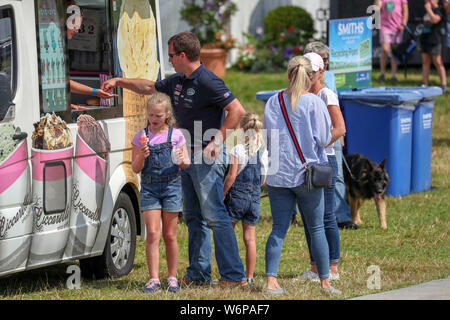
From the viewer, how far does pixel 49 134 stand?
6297 mm

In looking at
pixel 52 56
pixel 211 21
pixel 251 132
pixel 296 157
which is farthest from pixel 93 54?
pixel 211 21

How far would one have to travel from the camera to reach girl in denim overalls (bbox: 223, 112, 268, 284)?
6859 millimetres

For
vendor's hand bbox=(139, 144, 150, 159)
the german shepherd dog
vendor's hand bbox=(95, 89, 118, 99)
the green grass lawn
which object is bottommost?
the green grass lawn

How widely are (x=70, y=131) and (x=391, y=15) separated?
13650 millimetres

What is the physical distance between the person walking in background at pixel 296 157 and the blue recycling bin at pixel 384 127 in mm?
4609

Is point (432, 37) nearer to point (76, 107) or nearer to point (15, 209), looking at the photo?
point (76, 107)

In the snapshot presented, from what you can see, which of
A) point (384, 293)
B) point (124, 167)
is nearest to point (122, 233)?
point (124, 167)

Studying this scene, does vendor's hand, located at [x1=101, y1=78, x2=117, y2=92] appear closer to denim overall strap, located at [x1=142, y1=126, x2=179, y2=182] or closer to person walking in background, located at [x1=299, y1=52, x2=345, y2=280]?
denim overall strap, located at [x1=142, y1=126, x2=179, y2=182]

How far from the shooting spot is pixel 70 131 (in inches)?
256

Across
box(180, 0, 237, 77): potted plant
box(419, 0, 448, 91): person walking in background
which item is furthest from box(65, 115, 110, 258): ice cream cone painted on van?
box(180, 0, 237, 77): potted plant

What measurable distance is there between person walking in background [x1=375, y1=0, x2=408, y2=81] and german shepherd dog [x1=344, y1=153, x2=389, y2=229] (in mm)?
9762

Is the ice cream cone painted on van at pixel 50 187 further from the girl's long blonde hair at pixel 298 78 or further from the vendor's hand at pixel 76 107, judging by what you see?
the girl's long blonde hair at pixel 298 78

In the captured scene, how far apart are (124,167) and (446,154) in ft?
26.7

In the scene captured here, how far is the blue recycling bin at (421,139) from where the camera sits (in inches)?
445
